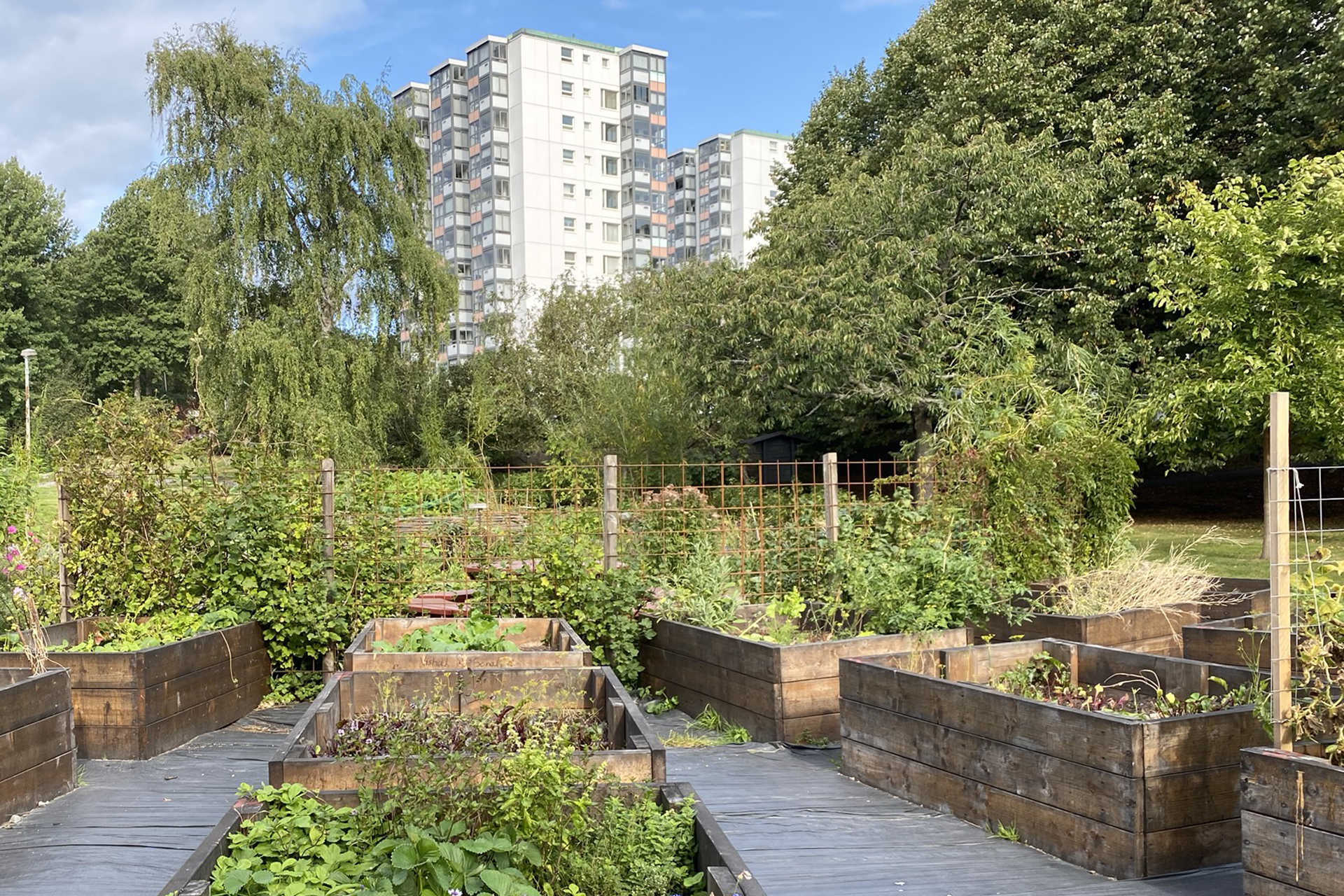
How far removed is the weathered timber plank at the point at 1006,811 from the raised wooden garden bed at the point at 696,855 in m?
1.52

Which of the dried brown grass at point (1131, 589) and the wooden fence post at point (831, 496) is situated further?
the wooden fence post at point (831, 496)

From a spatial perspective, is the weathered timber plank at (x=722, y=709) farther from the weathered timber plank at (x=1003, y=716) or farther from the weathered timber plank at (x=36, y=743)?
the weathered timber plank at (x=36, y=743)

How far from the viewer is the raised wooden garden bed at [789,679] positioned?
605 centimetres

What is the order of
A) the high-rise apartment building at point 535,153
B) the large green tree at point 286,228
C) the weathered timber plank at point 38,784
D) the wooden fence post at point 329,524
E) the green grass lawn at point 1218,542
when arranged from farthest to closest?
the high-rise apartment building at point 535,153 → the large green tree at point 286,228 → the green grass lawn at point 1218,542 → the wooden fence post at point 329,524 → the weathered timber plank at point 38,784

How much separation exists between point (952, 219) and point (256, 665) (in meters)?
13.3

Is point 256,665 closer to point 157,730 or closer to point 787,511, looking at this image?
point 157,730

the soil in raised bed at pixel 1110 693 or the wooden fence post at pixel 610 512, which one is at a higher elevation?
the wooden fence post at pixel 610 512

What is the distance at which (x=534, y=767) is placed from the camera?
3.13 metres

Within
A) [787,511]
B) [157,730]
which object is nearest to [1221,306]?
[787,511]

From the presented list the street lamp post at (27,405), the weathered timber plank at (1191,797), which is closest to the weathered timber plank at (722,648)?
the weathered timber plank at (1191,797)

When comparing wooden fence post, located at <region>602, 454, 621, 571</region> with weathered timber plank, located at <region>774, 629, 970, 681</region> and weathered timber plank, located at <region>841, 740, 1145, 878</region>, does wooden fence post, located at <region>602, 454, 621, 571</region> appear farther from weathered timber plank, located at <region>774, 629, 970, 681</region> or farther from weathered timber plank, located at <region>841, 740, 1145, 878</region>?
weathered timber plank, located at <region>841, 740, 1145, 878</region>

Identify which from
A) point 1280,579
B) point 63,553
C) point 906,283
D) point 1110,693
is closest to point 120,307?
point 906,283

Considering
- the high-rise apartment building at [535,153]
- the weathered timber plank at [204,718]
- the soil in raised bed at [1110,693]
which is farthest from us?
the high-rise apartment building at [535,153]

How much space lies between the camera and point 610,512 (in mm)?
8203
